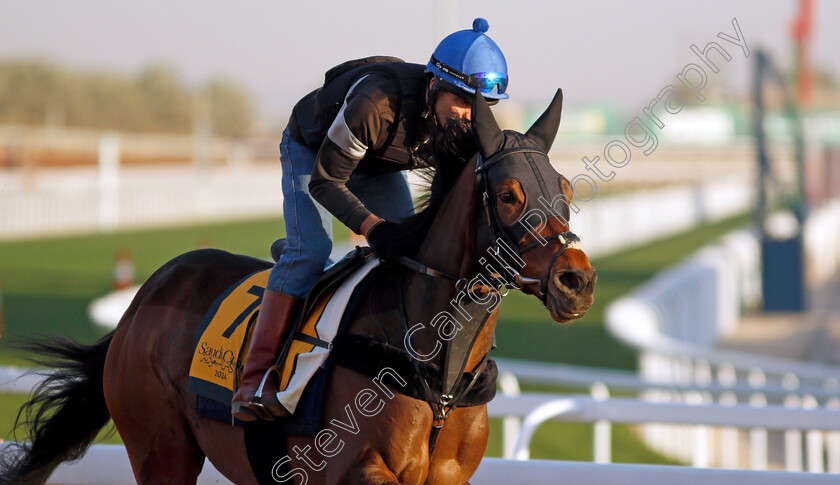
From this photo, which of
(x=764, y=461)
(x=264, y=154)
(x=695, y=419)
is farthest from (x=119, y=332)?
(x=264, y=154)

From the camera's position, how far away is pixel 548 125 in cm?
280

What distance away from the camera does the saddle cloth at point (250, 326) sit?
9.58 ft

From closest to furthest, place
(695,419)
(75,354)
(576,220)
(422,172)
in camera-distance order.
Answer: (422,172) → (75,354) → (695,419) → (576,220)

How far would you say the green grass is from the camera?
719cm

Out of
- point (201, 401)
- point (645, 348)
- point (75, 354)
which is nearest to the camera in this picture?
point (201, 401)

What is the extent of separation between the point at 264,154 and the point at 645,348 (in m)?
64.6

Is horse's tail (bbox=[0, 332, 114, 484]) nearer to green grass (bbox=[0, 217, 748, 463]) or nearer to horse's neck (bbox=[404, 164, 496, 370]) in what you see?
green grass (bbox=[0, 217, 748, 463])

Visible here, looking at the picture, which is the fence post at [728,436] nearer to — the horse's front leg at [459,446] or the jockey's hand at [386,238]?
the horse's front leg at [459,446]

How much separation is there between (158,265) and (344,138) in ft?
46.9

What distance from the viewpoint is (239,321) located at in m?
3.32

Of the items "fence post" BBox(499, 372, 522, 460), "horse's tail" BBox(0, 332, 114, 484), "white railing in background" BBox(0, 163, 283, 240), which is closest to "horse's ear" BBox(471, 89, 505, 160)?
"horse's tail" BBox(0, 332, 114, 484)

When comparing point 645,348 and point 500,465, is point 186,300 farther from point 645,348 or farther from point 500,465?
point 645,348

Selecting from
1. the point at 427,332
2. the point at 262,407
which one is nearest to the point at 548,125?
the point at 427,332

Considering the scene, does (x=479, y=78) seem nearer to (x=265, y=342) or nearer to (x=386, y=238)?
(x=386, y=238)
